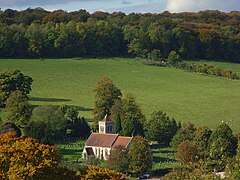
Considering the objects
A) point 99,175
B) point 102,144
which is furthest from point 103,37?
point 99,175

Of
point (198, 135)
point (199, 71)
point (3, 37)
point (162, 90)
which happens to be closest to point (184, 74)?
point (199, 71)

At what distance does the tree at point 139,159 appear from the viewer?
4866 centimetres

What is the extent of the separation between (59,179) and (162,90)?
53.3 metres

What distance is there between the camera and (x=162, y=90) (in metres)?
85.4

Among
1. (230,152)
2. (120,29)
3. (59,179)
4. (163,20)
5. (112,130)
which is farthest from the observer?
(163,20)

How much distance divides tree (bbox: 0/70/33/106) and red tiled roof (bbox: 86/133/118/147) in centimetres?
1537

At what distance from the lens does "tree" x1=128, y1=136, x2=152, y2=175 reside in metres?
48.7

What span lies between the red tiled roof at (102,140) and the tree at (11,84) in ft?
50.4

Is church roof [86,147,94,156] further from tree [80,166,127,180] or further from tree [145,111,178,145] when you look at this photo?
tree [80,166,127,180]

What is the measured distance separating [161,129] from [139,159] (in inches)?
404

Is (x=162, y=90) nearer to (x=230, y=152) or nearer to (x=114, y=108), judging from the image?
(x=114, y=108)

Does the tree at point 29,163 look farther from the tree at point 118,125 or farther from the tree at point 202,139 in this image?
the tree at point 118,125

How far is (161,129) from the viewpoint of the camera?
193 feet

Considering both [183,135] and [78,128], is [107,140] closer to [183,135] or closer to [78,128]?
[183,135]
